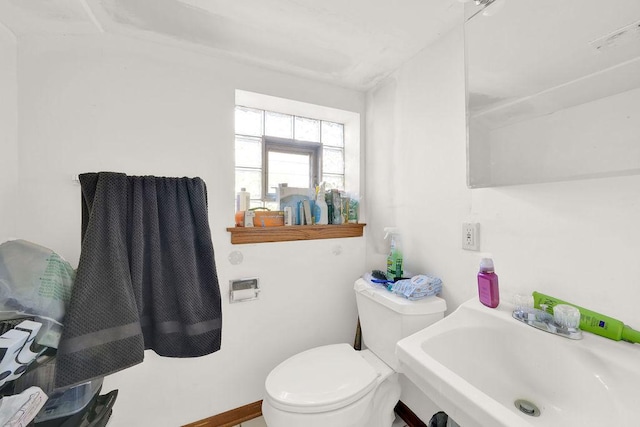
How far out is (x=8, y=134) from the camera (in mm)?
968

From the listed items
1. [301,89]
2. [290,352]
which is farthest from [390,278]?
[301,89]

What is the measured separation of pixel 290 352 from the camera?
1.47 m

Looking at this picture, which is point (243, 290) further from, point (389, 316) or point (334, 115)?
point (334, 115)

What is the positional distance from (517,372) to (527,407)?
0.09 meters

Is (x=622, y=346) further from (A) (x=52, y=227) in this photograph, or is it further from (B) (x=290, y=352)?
(A) (x=52, y=227)

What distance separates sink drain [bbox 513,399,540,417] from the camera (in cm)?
68

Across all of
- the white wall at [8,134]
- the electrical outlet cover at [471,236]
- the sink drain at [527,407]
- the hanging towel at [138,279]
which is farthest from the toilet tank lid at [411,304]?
the white wall at [8,134]

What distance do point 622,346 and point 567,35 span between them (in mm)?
858

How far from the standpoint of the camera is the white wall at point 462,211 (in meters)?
0.70

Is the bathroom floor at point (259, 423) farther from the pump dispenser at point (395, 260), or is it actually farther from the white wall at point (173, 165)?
the pump dispenser at point (395, 260)

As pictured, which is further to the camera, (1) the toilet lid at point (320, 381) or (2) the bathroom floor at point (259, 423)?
(2) the bathroom floor at point (259, 423)

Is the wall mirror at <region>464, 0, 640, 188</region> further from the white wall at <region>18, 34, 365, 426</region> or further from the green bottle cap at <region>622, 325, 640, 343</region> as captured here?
the white wall at <region>18, 34, 365, 426</region>

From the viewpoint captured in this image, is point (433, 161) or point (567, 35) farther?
point (433, 161)

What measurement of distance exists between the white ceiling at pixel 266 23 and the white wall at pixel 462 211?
0.17 meters
